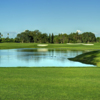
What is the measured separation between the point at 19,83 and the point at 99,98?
8.25ft

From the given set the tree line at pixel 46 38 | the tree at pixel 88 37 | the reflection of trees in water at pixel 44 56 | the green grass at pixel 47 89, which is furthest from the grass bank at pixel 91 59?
the tree at pixel 88 37

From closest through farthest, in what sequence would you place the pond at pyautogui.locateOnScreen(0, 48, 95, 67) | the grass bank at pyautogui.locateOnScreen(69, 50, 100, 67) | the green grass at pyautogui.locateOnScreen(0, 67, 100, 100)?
1. the green grass at pyautogui.locateOnScreen(0, 67, 100, 100)
2. the pond at pyautogui.locateOnScreen(0, 48, 95, 67)
3. the grass bank at pyautogui.locateOnScreen(69, 50, 100, 67)

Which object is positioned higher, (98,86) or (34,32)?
(34,32)

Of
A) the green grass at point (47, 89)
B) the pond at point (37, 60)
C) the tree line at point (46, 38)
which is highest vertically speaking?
the tree line at point (46, 38)

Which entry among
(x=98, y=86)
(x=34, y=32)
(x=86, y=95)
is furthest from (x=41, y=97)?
(x=34, y=32)

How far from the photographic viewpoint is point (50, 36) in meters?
135

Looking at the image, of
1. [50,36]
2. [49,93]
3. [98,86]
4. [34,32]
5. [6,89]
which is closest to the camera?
[49,93]

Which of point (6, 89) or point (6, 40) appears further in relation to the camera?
point (6, 40)

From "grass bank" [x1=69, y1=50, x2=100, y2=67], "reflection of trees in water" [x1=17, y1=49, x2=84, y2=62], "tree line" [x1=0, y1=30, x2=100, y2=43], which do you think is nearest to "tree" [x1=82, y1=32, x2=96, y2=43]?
"tree line" [x1=0, y1=30, x2=100, y2=43]

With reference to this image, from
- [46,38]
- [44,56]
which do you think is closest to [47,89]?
[44,56]

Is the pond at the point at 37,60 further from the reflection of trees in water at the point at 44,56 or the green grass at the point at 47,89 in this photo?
the green grass at the point at 47,89

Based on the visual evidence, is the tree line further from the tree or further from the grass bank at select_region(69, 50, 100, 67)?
the grass bank at select_region(69, 50, 100, 67)

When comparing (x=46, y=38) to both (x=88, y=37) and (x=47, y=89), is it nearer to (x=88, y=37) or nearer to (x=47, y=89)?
(x=88, y=37)

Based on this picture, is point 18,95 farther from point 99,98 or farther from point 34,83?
point 99,98
